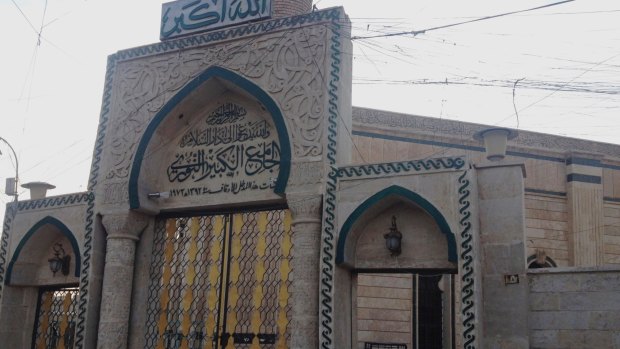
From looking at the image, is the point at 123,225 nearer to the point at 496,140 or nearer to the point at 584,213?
the point at 496,140

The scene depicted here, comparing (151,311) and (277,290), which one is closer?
(277,290)

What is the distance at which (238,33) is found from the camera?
9039mm

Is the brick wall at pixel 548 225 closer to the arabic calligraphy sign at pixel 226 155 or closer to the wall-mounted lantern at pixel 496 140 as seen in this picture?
the wall-mounted lantern at pixel 496 140

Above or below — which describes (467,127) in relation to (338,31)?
above

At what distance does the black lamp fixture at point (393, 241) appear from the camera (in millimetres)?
7613

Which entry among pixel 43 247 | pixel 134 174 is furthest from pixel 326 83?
pixel 43 247

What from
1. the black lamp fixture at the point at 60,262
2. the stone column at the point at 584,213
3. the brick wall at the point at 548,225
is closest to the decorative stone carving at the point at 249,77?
the black lamp fixture at the point at 60,262

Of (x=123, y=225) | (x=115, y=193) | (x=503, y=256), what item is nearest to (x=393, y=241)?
(x=503, y=256)

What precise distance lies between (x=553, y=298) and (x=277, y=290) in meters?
3.10

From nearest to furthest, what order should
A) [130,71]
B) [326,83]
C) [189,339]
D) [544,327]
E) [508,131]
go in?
[544,327]
[508,131]
[326,83]
[189,339]
[130,71]

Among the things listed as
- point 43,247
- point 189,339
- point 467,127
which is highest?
point 467,127

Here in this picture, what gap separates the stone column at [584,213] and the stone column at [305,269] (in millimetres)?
9358

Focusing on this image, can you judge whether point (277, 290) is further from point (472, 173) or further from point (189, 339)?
point (472, 173)

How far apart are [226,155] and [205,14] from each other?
1990mm
